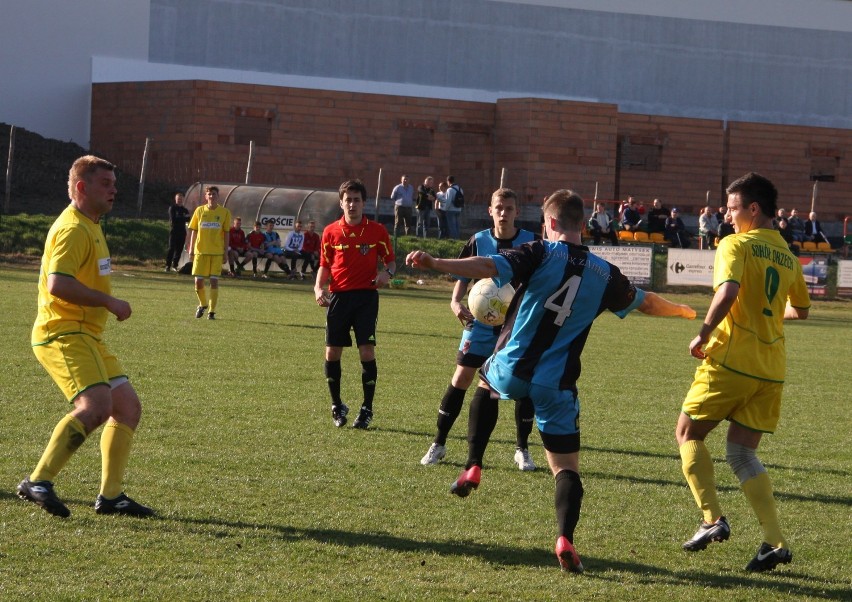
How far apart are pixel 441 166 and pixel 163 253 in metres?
10.2

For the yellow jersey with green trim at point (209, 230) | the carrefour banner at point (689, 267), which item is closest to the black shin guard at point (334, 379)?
the yellow jersey with green trim at point (209, 230)

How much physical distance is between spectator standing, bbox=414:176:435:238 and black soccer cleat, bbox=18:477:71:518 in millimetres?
23757

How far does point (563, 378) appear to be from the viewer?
17.5ft

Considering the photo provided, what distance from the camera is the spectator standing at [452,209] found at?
2927cm

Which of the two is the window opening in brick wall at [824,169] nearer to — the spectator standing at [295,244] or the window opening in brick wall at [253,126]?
the window opening in brick wall at [253,126]

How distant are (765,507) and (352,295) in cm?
419

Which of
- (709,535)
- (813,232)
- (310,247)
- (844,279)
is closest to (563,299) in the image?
(709,535)

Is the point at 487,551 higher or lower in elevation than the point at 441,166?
lower

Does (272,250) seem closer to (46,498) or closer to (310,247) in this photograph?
(310,247)

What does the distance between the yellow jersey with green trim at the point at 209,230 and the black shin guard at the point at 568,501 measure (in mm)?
11919

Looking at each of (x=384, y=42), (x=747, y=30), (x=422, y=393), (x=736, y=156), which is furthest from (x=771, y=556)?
(x=747, y=30)

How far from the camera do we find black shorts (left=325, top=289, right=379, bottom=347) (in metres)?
8.88

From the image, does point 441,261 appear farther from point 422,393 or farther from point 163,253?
point 163,253

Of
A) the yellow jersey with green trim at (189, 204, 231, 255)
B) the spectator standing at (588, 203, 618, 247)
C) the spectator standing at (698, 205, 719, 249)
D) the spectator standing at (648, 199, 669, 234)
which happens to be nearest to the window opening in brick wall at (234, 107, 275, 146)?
the spectator standing at (588, 203, 618, 247)
